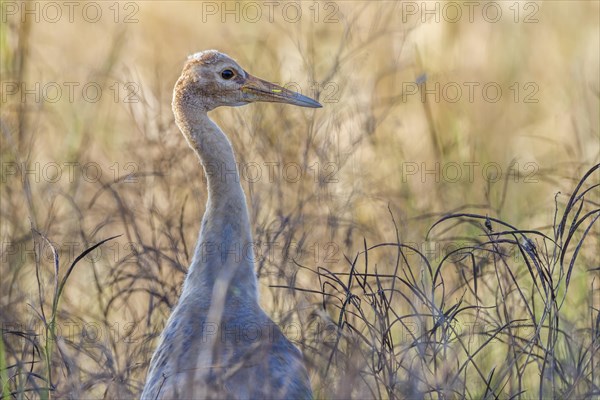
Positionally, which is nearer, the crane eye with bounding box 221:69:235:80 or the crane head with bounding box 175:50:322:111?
the crane head with bounding box 175:50:322:111

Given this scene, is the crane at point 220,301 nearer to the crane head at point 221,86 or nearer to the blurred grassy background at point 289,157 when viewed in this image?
the crane head at point 221,86

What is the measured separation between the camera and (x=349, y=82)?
7.50 meters

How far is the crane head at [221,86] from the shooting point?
5.41m

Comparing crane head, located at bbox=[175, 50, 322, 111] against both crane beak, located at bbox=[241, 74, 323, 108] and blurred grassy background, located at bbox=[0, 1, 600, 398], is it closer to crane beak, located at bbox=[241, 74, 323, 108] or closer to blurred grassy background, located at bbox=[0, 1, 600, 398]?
crane beak, located at bbox=[241, 74, 323, 108]

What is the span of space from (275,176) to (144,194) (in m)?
0.74

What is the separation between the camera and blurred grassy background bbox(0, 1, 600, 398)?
547cm

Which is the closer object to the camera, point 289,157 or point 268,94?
point 268,94

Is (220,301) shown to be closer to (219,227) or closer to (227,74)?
(219,227)

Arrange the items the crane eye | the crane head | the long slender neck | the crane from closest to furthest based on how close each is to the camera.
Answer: the crane → the long slender neck → the crane head → the crane eye

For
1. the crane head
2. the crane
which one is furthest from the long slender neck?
the crane head

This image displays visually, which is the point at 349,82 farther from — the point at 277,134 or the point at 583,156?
the point at 583,156

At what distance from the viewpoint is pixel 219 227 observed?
5105 mm

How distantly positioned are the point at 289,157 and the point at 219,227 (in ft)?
5.16

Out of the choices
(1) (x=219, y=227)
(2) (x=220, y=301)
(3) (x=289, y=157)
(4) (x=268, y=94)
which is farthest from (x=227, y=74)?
(2) (x=220, y=301)
